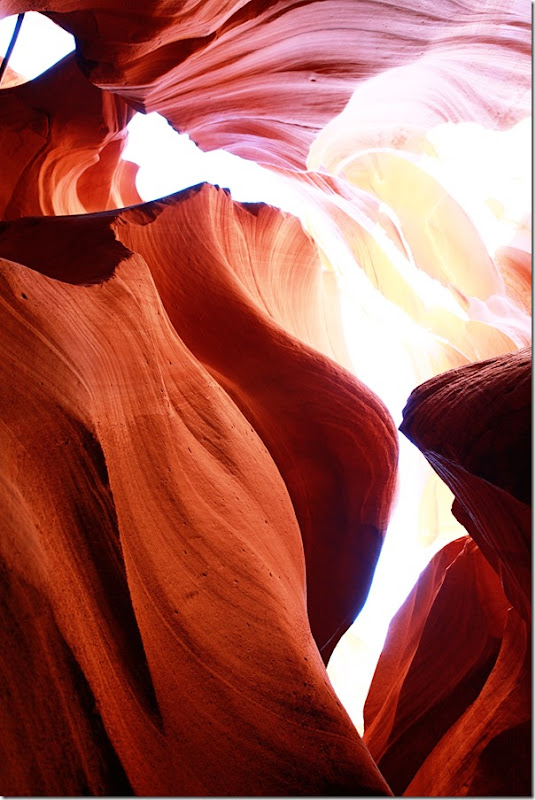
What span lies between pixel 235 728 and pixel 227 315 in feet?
8.14

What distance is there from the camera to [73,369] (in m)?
1.77

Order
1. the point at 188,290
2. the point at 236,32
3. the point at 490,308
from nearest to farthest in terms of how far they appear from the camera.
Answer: the point at 236,32 < the point at 188,290 < the point at 490,308

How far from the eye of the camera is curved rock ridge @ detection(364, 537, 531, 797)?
2281mm

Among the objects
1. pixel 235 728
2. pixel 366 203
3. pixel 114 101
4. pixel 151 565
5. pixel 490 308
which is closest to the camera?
pixel 235 728

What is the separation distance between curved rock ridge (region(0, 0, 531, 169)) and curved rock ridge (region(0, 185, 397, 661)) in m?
0.69

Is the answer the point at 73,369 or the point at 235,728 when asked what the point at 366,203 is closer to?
the point at 73,369

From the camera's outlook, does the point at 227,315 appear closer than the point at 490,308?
Yes

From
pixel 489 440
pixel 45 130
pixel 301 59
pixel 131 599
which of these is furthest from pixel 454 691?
pixel 45 130

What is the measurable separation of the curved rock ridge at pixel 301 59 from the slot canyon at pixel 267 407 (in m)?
0.02

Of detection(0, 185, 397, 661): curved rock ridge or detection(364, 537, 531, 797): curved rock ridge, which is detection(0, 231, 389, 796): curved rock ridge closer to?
detection(364, 537, 531, 797): curved rock ridge

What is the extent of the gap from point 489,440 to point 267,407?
1968 mm

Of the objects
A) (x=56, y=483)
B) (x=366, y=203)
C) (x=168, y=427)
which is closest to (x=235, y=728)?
(x=56, y=483)

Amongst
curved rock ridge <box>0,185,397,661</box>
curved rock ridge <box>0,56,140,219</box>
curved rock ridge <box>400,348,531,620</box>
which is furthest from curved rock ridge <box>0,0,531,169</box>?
curved rock ridge <box>400,348,531,620</box>

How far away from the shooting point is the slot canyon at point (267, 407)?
1.38 meters
